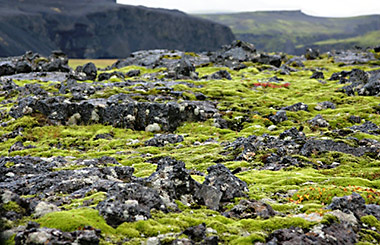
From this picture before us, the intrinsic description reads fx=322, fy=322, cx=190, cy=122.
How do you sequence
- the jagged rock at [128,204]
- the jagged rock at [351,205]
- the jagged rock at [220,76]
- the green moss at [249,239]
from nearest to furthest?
the green moss at [249,239]
the jagged rock at [128,204]
the jagged rock at [351,205]
the jagged rock at [220,76]

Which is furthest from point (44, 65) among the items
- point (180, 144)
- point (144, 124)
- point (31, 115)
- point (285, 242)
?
point (285, 242)

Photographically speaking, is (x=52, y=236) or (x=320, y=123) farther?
(x=320, y=123)

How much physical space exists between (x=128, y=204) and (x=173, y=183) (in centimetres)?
343

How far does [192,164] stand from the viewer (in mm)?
26766

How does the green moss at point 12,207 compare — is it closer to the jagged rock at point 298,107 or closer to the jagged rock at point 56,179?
the jagged rock at point 56,179

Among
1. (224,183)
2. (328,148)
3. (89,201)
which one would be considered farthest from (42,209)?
(328,148)

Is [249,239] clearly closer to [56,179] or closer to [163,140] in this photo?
[56,179]

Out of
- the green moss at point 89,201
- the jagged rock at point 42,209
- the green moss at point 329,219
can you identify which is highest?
the green moss at point 329,219

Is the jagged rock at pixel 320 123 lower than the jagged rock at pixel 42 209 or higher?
lower

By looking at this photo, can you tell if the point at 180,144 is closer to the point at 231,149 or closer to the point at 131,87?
the point at 231,149

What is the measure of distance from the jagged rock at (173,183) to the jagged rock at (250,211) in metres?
2.32

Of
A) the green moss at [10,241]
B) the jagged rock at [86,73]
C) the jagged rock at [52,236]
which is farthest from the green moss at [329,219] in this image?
the jagged rock at [86,73]

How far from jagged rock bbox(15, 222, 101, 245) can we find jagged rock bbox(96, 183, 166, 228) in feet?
4.85

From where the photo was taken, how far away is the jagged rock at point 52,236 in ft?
34.2
